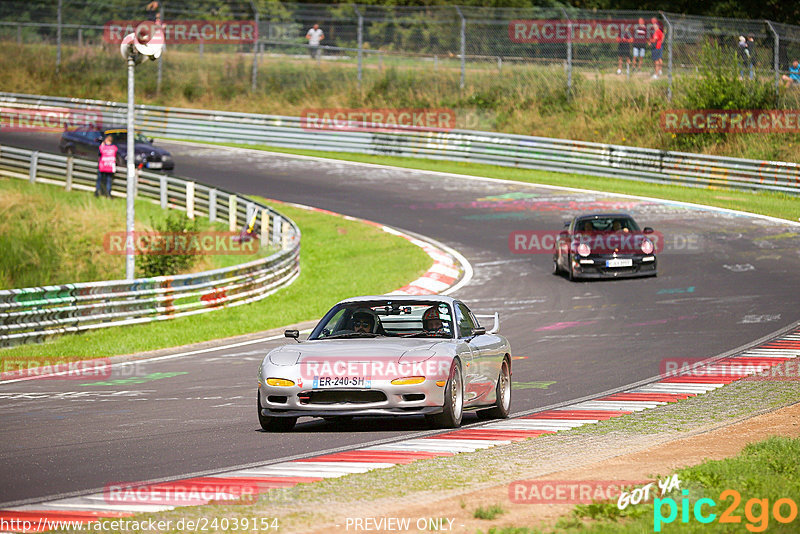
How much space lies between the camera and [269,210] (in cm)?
2777

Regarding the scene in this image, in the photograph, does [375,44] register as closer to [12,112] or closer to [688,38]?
[688,38]

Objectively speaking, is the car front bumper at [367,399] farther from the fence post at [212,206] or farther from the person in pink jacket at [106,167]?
the person in pink jacket at [106,167]

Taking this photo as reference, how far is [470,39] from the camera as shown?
3978 cm

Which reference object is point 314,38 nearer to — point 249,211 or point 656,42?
point 656,42

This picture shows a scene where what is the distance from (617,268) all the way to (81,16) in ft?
101

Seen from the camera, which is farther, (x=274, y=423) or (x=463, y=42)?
(x=463, y=42)

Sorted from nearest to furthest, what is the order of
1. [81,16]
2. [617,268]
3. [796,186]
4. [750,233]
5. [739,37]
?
[617,268] → [750,233] → [796,186] → [739,37] → [81,16]

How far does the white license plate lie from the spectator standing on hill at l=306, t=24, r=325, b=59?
33.6 m

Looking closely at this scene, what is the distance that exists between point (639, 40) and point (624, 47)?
1040 millimetres

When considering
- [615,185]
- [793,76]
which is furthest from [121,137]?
[793,76]

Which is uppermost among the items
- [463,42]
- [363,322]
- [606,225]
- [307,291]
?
[463,42]

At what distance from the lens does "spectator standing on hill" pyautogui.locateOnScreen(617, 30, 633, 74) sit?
1451 inches

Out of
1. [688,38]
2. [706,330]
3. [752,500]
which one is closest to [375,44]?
[688,38]
